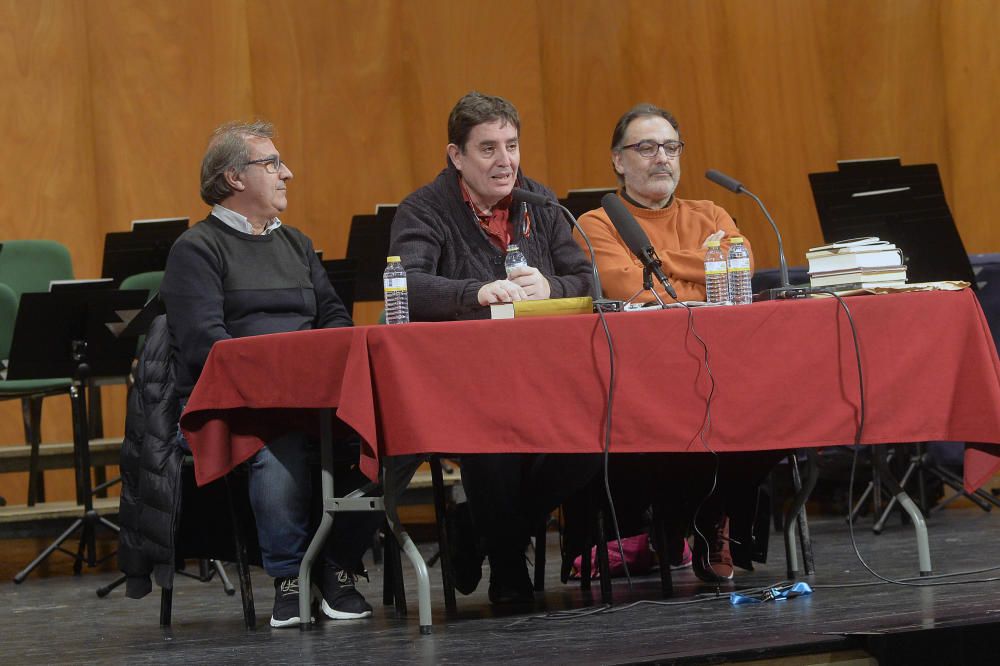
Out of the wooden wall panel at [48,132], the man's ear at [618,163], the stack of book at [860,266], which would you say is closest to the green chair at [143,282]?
the wooden wall panel at [48,132]

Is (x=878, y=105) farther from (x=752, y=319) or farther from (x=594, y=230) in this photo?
(x=752, y=319)

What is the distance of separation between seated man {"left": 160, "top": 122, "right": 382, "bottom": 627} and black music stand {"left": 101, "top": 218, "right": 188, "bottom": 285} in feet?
7.26

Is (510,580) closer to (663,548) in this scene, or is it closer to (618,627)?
(663,548)

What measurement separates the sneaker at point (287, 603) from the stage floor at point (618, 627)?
0.04 m

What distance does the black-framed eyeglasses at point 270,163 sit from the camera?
143 inches

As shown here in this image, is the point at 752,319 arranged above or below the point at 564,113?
below

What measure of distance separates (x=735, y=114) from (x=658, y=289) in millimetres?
4454

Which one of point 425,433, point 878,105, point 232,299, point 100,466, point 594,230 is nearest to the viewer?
point 425,433

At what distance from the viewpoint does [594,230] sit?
375 cm

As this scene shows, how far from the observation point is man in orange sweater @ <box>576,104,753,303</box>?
366cm

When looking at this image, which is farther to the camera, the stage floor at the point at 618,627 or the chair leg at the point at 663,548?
the chair leg at the point at 663,548

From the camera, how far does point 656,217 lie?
3816 millimetres

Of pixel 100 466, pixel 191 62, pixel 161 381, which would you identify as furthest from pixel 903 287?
pixel 191 62

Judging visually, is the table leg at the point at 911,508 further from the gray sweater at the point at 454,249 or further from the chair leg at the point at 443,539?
the chair leg at the point at 443,539
